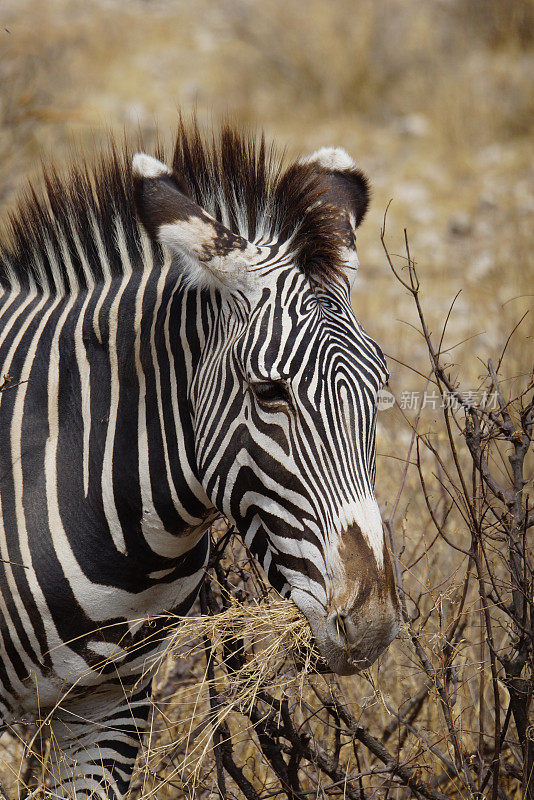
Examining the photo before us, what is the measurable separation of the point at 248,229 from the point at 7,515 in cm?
117

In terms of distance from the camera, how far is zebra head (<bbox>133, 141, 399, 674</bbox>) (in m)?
2.19

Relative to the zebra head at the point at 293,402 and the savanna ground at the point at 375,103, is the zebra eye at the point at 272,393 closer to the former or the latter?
the zebra head at the point at 293,402

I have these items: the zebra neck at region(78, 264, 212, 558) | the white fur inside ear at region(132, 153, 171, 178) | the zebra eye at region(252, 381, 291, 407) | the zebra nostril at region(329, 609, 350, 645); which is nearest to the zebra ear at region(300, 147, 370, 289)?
the white fur inside ear at region(132, 153, 171, 178)

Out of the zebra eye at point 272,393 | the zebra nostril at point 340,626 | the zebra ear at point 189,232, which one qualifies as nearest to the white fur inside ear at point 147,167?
the zebra ear at point 189,232

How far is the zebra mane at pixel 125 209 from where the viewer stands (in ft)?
8.59

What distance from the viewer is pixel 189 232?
2383 mm

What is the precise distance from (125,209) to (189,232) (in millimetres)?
560

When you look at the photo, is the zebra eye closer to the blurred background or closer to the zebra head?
the zebra head

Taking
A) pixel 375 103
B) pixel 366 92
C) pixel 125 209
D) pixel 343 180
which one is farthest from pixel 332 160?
Answer: pixel 366 92

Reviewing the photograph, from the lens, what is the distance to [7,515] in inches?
104

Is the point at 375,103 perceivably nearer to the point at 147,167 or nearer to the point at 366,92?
the point at 366,92

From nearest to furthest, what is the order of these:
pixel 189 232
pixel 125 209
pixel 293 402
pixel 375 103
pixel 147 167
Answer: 1. pixel 293 402
2. pixel 189 232
3. pixel 147 167
4. pixel 125 209
5. pixel 375 103

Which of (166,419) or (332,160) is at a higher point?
(332,160)

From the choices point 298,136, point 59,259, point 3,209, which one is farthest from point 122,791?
point 298,136
